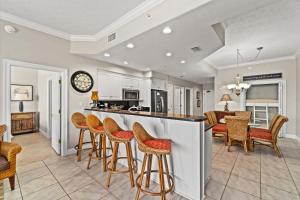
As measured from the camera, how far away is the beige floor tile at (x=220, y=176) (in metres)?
2.23

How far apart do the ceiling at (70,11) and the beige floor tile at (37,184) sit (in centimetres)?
291

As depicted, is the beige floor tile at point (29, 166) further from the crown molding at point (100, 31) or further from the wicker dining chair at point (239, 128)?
the wicker dining chair at point (239, 128)

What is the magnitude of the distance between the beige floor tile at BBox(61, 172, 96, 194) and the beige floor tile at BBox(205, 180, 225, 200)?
5.71ft

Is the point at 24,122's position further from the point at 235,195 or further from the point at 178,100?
the point at 235,195

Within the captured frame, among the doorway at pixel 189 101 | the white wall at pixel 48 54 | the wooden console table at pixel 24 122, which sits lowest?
the wooden console table at pixel 24 122

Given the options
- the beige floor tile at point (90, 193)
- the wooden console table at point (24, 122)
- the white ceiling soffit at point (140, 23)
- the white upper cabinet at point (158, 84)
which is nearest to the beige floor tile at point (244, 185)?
the beige floor tile at point (90, 193)

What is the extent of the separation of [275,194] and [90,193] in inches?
99.7

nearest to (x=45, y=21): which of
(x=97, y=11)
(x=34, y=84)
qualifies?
(x=97, y=11)

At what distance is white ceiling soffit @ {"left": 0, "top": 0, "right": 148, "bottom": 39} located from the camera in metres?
2.30

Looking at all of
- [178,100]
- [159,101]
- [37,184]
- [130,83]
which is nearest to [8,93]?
[37,184]

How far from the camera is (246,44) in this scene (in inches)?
156

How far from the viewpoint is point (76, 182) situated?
218cm

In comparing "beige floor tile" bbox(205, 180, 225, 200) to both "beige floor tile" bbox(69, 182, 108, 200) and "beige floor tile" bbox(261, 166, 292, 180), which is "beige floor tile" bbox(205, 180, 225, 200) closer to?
"beige floor tile" bbox(261, 166, 292, 180)

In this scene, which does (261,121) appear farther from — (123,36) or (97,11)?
(97,11)
